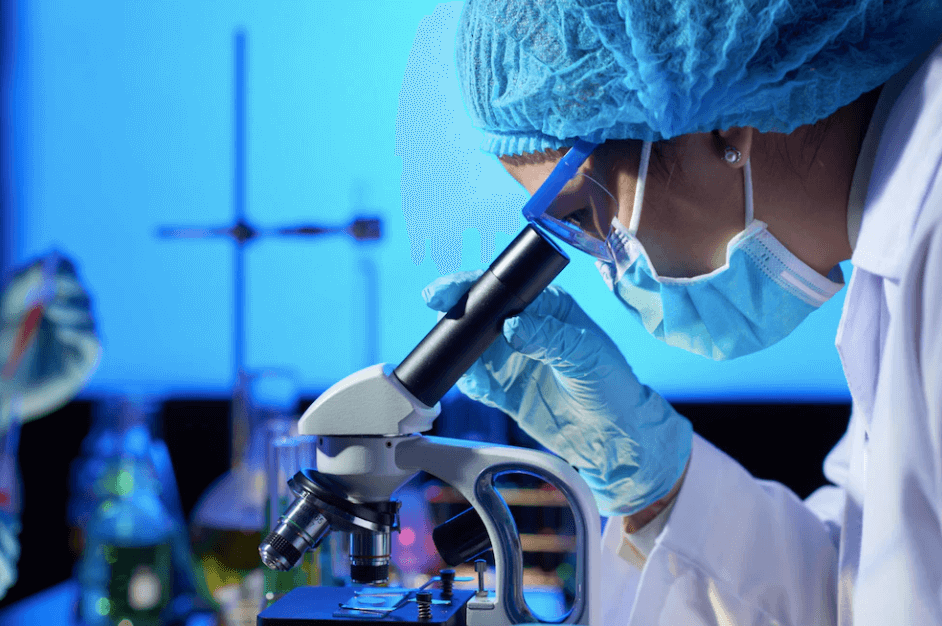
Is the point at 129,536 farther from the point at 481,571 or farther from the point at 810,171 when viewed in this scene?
the point at 810,171

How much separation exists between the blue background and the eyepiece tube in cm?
89

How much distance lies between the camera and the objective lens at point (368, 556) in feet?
2.35

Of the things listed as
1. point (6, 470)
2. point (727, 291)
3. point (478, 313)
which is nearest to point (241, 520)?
point (6, 470)

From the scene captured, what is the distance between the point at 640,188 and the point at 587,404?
30cm

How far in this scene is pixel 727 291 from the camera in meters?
0.84

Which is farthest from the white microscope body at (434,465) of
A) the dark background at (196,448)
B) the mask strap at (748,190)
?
the dark background at (196,448)

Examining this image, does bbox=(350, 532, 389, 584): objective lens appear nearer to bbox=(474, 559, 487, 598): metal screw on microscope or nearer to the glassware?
bbox=(474, 559, 487, 598): metal screw on microscope

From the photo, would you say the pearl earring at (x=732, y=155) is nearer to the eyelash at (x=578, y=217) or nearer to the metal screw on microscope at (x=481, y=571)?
the eyelash at (x=578, y=217)

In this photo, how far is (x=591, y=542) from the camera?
74cm

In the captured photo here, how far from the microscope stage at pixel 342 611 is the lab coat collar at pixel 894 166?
0.52m

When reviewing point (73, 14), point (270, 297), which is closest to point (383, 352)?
point (270, 297)

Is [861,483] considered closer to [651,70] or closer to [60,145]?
[651,70]

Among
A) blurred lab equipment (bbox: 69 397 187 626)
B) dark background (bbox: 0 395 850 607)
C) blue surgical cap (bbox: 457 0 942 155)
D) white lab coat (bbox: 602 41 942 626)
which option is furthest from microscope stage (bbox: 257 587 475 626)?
dark background (bbox: 0 395 850 607)

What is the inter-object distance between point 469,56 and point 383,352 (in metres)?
1.06
